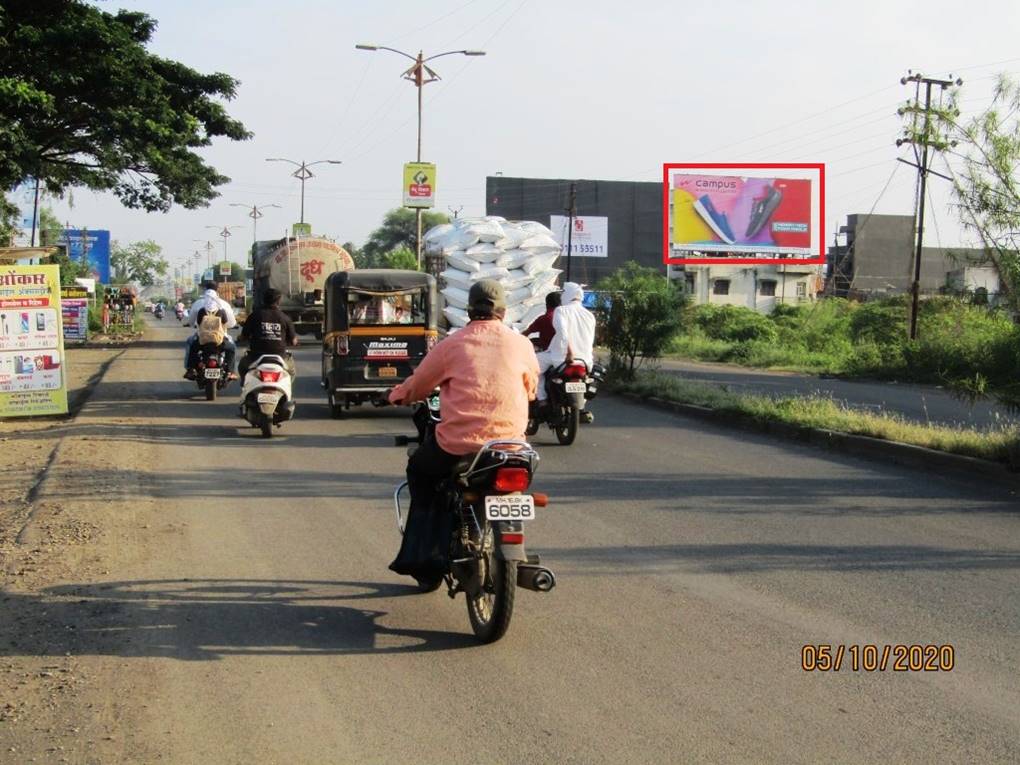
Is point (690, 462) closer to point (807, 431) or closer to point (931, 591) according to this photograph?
point (807, 431)

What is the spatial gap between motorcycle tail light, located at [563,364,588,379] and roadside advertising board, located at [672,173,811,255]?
1716 inches

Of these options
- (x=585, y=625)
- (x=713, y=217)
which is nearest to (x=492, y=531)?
(x=585, y=625)

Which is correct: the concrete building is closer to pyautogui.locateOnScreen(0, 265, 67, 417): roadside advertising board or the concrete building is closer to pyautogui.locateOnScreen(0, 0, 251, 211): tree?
pyautogui.locateOnScreen(0, 0, 251, 211): tree

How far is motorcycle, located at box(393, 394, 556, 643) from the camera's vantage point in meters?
5.47

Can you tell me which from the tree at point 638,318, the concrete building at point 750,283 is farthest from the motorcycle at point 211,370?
the concrete building at point 750,283

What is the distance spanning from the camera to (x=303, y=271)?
34.3m

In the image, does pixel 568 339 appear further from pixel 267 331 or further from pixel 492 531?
pixel 492 531

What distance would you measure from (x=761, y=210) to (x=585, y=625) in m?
52.7

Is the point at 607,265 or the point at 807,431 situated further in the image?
the point at 607,265

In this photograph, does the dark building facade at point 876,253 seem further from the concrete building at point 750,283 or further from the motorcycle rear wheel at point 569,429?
the motorcycle rear wheel at point 569,429

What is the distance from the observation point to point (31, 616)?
20.1 feet

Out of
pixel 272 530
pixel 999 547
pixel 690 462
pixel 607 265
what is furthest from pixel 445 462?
pixel 607 265

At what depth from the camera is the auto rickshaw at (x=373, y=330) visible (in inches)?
617

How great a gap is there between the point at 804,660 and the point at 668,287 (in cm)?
1569
